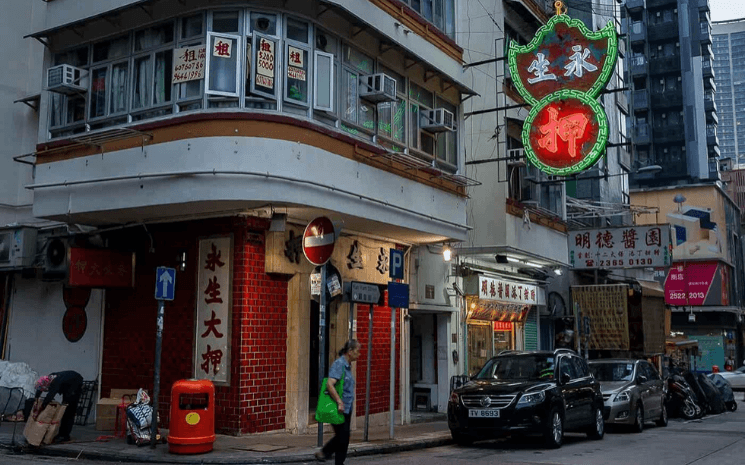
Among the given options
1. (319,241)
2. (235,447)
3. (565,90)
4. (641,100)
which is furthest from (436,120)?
(641,100)

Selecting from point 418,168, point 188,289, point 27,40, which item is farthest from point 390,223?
point 27,40

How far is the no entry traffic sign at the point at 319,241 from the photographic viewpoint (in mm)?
12070

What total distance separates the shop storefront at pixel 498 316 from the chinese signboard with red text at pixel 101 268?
883cm

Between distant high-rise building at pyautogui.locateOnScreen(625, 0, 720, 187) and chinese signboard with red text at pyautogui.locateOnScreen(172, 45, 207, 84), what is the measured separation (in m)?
57.7

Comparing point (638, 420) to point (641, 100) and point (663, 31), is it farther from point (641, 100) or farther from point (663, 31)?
point (663, 31)

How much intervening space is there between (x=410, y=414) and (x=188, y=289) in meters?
6.84

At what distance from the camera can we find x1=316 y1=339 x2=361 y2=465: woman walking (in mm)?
9344

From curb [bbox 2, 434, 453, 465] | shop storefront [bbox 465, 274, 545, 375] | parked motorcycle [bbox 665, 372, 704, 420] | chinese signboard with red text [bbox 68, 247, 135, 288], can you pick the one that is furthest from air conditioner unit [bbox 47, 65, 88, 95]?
parked motorcycle [bbox 665, 372, 704, 420]

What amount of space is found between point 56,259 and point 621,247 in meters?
18.6

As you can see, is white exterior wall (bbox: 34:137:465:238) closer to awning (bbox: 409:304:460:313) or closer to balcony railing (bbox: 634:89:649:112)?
awning (bbox: 409:304:460:313)

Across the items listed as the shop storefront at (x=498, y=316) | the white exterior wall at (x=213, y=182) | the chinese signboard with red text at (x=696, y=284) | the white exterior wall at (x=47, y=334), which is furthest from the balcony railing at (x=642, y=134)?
the white exterior wall at (x=47, y=334)

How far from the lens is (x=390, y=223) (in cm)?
1523

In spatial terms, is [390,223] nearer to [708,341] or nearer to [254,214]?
[254,214]

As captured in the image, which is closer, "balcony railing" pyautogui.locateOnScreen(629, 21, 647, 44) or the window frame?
the window frame
